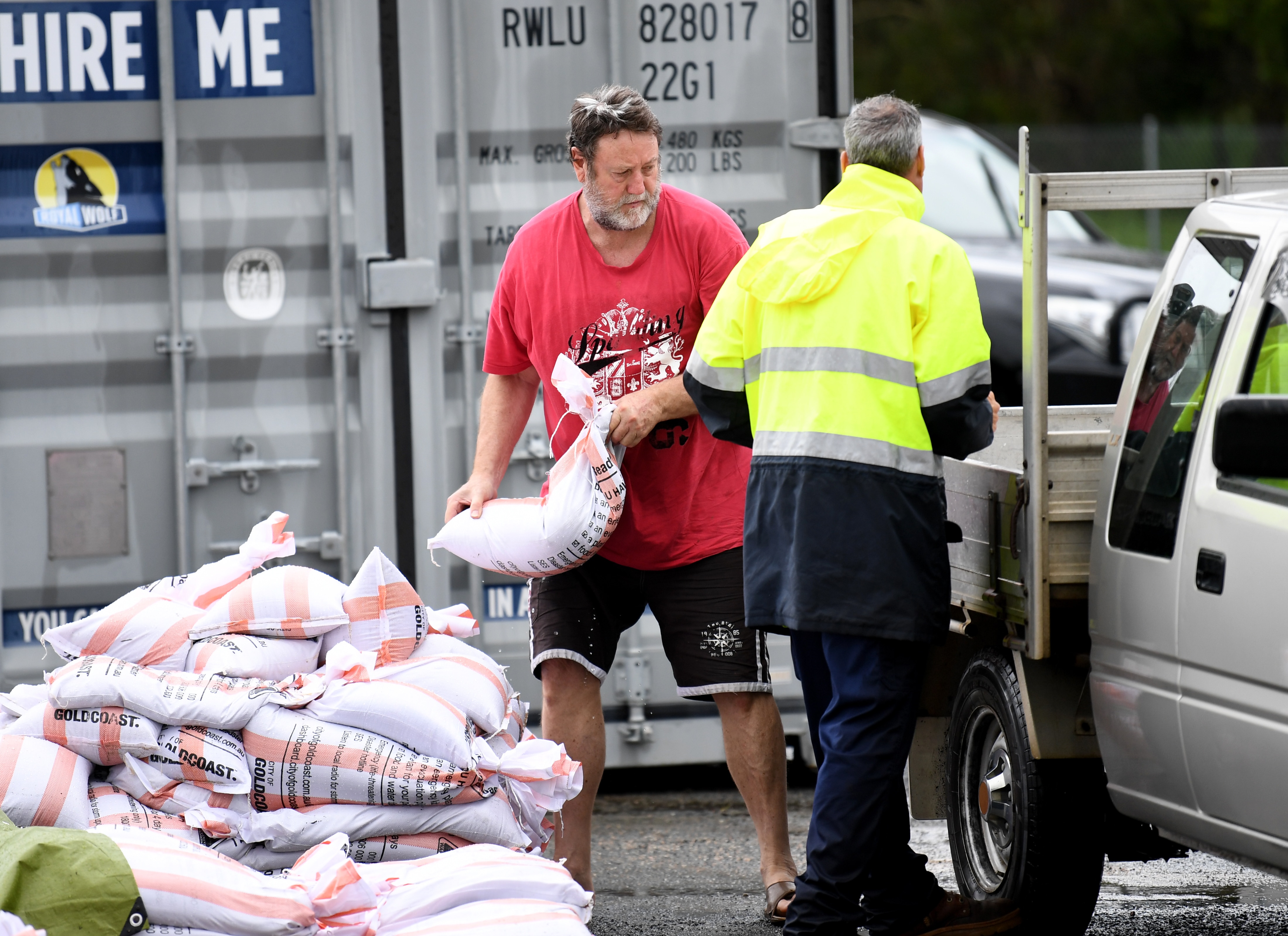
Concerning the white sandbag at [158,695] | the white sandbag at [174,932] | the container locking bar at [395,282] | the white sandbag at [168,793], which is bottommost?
the white sandbag at [174,932]

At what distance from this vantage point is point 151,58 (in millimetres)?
5207

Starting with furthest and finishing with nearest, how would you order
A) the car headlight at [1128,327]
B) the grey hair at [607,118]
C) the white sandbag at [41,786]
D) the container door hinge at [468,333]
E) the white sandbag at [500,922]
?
the car headlight at [1128,327]
the container door hinge at [468,333]
the grey hair at [607,118]
the white sandbag at [41,786]
the white sandbag at [500,922]

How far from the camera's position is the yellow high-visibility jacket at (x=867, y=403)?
12.2 ft

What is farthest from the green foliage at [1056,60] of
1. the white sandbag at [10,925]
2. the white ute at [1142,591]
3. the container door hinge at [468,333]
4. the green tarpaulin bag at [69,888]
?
the white sandbag at [10,925]

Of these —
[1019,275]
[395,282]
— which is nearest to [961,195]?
[1019,275]

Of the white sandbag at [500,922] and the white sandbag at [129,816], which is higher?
→ the white sandbag at [129,816]

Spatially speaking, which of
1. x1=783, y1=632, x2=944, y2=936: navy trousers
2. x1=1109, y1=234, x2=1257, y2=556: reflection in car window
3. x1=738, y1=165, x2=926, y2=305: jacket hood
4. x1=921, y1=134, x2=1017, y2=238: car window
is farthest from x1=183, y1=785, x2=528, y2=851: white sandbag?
x1=921, y1=134, x2=1017, y2=238: car window

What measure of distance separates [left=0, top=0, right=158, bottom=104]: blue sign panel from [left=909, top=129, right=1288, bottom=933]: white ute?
2704 mm

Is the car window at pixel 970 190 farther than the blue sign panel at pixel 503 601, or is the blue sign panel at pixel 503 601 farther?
the car window at pixel 970 190

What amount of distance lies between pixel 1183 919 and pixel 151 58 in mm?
3769

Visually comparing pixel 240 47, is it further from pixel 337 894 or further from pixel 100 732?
pixel 337 894

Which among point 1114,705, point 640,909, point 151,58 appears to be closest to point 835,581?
point 1114,705

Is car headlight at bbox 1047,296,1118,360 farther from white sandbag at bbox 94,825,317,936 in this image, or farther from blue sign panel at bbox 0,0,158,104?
white sandbag at bbox 94,825,317,936

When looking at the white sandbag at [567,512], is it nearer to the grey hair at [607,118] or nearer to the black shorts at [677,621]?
the black shorts at [677,621]
